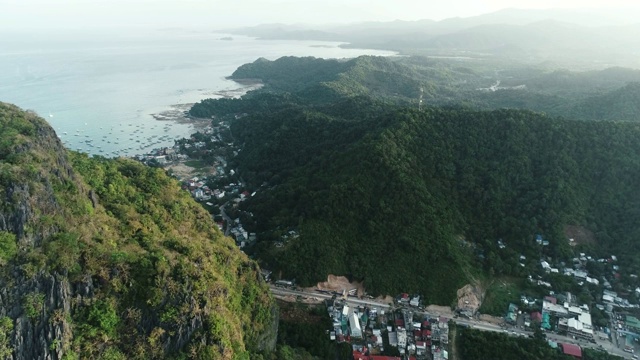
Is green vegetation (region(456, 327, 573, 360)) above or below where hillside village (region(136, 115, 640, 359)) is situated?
below

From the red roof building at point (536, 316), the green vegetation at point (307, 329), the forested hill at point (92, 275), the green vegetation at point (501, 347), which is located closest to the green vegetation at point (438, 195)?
the red roof building at point (536, 316)

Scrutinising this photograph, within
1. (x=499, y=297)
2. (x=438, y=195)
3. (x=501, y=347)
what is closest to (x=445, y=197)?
(x=438, y=195)

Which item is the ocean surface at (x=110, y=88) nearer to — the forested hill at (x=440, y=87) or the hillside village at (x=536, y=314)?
the forested hill at (x=440, y=87)

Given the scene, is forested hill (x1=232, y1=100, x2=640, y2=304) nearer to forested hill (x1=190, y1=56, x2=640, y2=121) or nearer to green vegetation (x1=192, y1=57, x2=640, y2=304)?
green vegetation (x1=192, y1=57, x2=640, y2=304)

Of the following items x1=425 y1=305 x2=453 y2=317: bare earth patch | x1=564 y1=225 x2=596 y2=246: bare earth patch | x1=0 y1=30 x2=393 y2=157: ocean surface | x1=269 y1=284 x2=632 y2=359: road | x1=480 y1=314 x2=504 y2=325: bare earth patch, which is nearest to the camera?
x1=269 y1=284 x2=632 y2=359: road

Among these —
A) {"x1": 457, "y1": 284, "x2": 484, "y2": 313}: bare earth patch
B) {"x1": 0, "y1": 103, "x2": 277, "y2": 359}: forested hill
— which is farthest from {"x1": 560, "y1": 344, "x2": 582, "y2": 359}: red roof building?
{"x1": 0, "y1": 103, "x2": 277, "y2": 359}: forested hill

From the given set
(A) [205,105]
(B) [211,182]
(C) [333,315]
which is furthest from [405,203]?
(A) [205,105]
